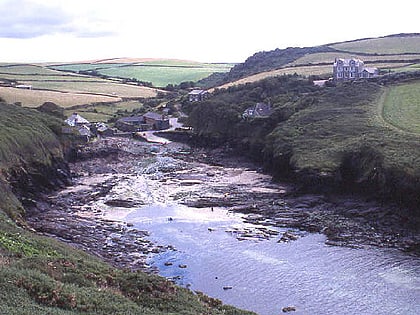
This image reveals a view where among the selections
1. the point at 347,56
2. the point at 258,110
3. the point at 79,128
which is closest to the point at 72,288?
the point at 258,110

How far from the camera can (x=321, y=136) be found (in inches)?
2916

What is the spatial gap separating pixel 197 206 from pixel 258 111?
4515 cm

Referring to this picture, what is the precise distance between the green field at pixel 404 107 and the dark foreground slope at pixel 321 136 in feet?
5.56

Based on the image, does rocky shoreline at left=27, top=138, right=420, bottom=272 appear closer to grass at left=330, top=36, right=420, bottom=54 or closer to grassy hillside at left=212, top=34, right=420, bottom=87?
grassy hillside at left=212, top=34, right=420, bottom=87

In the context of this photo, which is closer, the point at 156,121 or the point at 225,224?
the point at 225,224

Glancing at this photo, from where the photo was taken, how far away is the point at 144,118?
12381cm

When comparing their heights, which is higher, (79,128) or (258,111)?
(258,111)

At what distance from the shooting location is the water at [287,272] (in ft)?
108

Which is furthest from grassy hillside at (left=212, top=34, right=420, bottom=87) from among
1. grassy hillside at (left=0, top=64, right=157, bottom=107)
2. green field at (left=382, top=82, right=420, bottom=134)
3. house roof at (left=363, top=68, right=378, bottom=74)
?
grassy hillside at (left=0, top=64, right=157, bottom=107)

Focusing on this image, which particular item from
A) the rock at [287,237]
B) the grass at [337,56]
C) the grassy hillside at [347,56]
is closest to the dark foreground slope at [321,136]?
the rock at [287,237]

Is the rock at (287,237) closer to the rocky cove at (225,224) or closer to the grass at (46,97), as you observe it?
the rocky cove at (225,224)

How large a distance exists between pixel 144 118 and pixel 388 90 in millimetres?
54162

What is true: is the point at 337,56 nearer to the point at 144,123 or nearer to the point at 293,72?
the point at 293,72

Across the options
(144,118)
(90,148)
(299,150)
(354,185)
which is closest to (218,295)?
(354,185)
